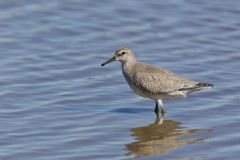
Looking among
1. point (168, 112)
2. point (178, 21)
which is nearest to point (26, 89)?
point (168, 112)

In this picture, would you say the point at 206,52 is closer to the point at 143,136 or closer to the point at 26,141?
the point at 143,136

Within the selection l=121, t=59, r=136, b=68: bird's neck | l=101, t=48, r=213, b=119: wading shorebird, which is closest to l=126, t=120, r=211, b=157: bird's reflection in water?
l=101, t=48, r=213, b=119: wading shorebird

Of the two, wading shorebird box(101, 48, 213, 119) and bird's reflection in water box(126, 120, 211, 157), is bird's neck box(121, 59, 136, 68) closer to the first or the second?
wading shorebird box(101, 48, 213, 119)

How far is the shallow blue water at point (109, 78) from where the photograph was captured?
11258mm

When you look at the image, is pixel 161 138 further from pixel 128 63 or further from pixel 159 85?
pixel 128 63

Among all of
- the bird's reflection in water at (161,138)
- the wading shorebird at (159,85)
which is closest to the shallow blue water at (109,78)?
the bird's reflection in water at (161,138)

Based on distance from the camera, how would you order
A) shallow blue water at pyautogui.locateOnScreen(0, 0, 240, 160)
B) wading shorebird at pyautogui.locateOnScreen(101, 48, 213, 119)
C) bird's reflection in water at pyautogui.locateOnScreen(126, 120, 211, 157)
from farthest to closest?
wading shorebird at pyautogui.locateOnScreen(101, 48, 213, 119)
shallow blue water at pyautogui.locateOnScreen(0, 0, 240, 160)
bird's reflection in water at pyautogui.locateOnScreen(126, 120, 211, 157)

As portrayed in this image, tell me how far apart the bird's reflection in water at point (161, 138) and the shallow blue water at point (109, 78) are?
0.02 metres

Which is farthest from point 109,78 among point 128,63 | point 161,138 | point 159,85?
point 161,138

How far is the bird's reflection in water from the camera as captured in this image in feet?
36.2

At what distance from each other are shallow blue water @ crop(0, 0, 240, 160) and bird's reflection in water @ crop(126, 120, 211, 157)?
2cm

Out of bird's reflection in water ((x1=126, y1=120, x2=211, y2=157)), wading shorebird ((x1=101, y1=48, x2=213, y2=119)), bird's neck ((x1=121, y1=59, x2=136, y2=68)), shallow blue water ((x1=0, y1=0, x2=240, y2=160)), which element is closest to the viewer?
bird's reflection in water ((x1=126, y1=120, x2=211, y2=157))

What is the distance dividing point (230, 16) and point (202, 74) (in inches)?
184

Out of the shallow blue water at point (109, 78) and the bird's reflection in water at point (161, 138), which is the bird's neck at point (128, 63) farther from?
the bird's reflection in water at point (161, 138)
